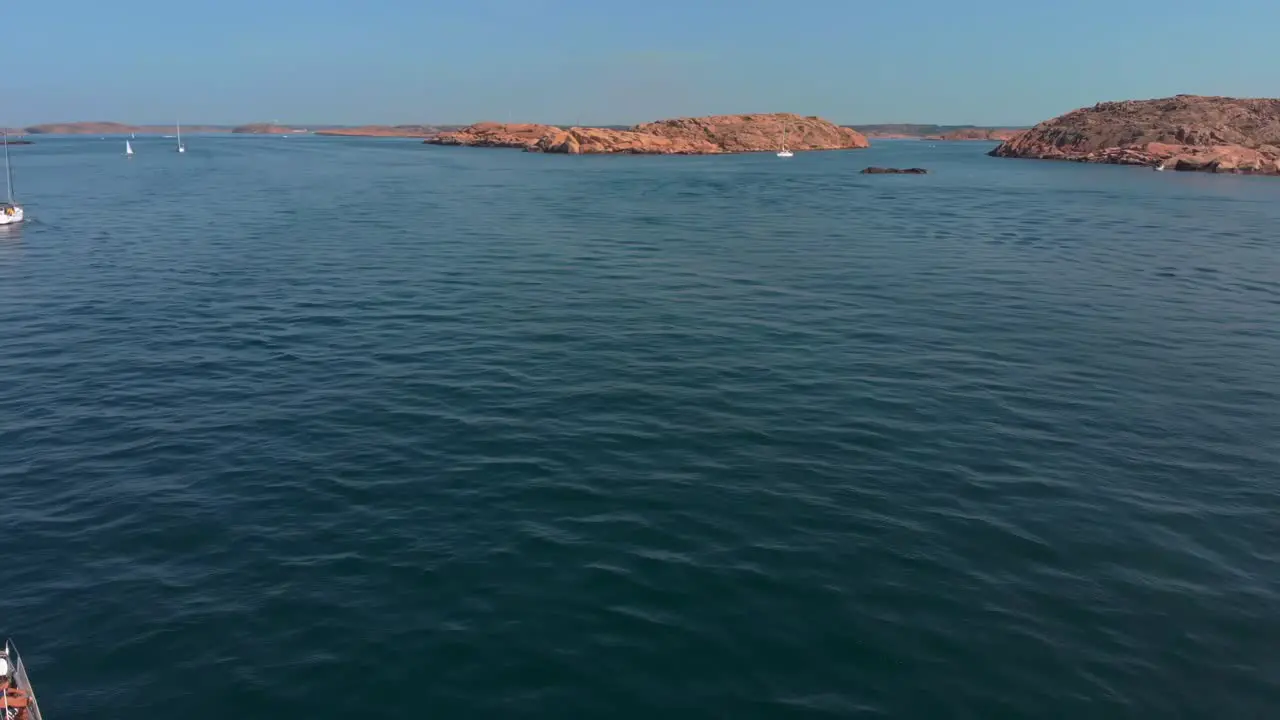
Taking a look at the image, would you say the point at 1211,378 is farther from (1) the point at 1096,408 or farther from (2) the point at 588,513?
(2) the point at 588,513

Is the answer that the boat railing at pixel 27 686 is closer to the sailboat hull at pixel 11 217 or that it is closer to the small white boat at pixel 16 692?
the small white boat at pixel 16 692

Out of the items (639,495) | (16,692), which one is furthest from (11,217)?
(639,495)

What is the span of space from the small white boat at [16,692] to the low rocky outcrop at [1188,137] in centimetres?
17485

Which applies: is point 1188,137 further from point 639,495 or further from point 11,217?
point 11,217

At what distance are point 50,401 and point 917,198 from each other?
3608 inches

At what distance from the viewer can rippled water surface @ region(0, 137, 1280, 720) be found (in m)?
13.4

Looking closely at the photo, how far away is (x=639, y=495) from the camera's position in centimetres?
1942

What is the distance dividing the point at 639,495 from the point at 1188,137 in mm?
191273

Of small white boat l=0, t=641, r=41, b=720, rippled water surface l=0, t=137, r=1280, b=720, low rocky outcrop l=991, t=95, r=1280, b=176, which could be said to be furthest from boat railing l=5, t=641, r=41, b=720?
low rocky outcrop l=991, t=95, r=1280, b=176

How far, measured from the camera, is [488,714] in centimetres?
1248

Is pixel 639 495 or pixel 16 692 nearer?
pixel 16 692

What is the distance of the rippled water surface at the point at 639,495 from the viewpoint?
13422mm

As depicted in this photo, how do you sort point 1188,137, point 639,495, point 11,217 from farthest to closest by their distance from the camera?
point 1188,137 → point 11,217 → point 639,495

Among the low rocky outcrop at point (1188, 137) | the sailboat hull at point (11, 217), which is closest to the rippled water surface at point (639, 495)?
the sailboat hull at point (11, 217)
